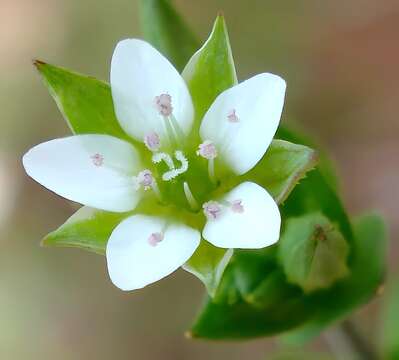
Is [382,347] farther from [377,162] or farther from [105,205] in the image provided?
[105,205]

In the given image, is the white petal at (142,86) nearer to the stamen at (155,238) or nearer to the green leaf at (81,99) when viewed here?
the green leaf at (81,99)

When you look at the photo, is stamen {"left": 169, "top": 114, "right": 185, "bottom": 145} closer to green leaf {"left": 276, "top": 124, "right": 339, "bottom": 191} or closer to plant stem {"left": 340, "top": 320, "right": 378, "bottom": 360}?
green leaf {"left": 276, "top": 124, "right": 339, "bottom": 191}

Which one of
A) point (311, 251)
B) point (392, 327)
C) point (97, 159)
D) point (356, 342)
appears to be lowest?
point (392, 327)

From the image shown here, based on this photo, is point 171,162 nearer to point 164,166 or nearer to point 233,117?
point 164,166

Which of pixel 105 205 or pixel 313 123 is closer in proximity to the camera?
pixel 105 205

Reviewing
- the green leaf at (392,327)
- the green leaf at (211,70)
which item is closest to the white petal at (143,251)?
the green leaf at (211,70)

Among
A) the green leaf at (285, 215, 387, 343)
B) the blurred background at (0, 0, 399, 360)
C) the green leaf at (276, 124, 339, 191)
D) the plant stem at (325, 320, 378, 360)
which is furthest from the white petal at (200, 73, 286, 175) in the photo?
the blurred background at (0, 0, 399, 360)

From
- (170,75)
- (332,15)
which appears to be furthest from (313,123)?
(170,75)

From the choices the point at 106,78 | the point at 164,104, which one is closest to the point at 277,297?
the point at 164,104
